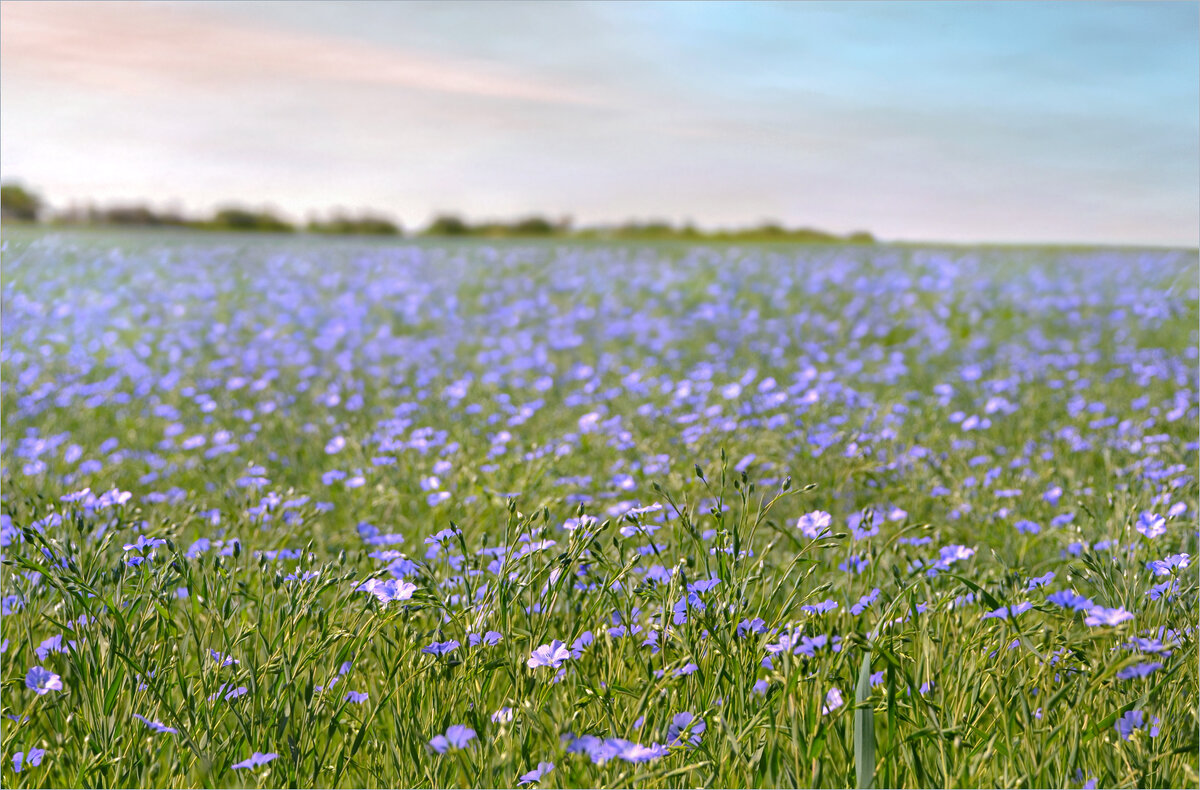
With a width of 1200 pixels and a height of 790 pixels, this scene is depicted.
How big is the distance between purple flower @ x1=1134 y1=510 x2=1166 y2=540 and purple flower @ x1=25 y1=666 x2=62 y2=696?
9.31ft

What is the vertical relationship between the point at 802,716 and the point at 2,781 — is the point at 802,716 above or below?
above

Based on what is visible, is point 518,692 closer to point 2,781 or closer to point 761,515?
point 761,515

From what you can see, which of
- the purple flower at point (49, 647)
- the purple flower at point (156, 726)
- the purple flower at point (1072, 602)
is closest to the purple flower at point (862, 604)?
the purple flower at point (1072, 602)

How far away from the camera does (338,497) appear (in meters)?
4.48

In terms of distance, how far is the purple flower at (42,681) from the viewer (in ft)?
7.96

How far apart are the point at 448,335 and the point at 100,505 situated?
6144 millimetres

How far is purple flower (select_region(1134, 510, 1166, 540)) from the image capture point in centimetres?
270

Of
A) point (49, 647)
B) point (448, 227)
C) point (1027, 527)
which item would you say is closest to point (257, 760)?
point (49, 647)

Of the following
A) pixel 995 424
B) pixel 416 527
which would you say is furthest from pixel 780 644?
pixel 995 424

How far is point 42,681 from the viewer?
2.46 m

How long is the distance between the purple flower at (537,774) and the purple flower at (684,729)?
10.2 inches

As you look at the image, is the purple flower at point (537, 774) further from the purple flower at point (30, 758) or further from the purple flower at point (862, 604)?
the purple flower at point (30, 758)

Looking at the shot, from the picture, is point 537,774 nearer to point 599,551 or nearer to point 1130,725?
point 599,551

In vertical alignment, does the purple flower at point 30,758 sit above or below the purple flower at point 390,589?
below
